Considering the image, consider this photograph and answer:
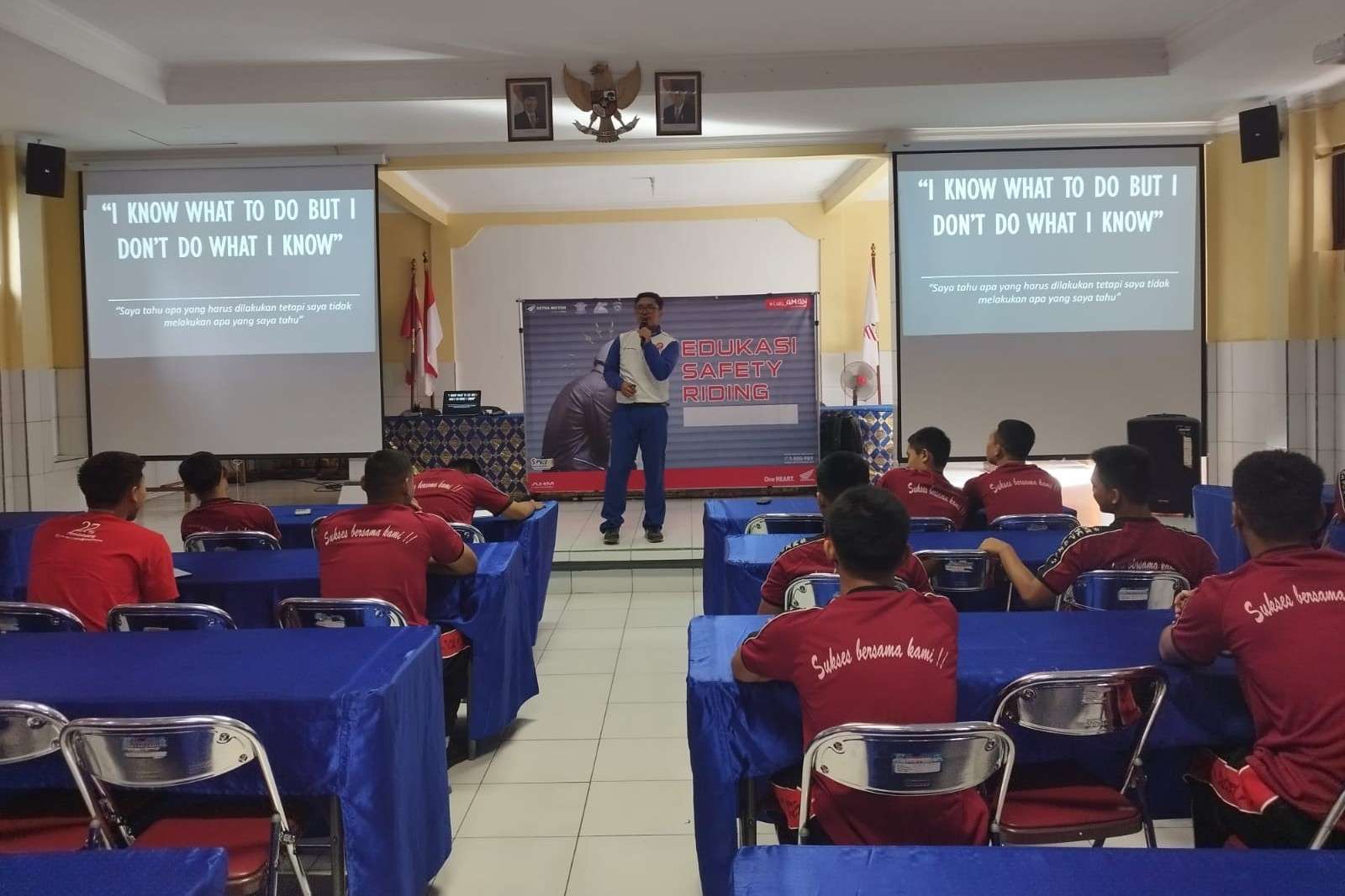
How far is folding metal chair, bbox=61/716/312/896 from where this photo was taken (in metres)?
1.89

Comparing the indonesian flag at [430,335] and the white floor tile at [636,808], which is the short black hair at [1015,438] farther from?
the indonesian flag at [430,335]

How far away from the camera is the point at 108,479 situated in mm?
3076

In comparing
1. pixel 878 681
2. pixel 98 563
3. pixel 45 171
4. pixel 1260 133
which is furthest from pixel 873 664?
pixel 45 171

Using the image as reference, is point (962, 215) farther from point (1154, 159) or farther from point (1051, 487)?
point (1051, 487)

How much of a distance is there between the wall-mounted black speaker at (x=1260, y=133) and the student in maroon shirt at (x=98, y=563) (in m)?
6.38

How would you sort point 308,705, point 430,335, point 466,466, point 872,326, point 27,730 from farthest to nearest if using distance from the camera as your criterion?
point 872,326 < point 430,335 < point 466,466 < point 308,705 < point 27,730

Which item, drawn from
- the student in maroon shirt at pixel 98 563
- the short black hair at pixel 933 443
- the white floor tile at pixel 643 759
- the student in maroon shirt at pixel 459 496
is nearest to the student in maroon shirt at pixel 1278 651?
the white floor tile at pixel 643 759

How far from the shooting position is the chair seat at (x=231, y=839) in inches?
77.7

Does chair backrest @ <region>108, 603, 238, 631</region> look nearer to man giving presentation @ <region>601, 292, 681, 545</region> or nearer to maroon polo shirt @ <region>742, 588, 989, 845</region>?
maroon polo shirt @ <region>742, 588, 989, 845</region>

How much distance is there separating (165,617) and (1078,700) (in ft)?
7.23

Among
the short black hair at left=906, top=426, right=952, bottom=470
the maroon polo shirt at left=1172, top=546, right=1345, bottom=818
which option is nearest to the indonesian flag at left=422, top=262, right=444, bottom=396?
the short black hair at left=906, top=426, right=952, bottom=470

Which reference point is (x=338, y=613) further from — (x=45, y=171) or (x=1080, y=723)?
(x=45, y=171)

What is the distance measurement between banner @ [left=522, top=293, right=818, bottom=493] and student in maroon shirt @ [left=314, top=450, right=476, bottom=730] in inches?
237

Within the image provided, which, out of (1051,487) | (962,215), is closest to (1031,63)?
(962,215)
